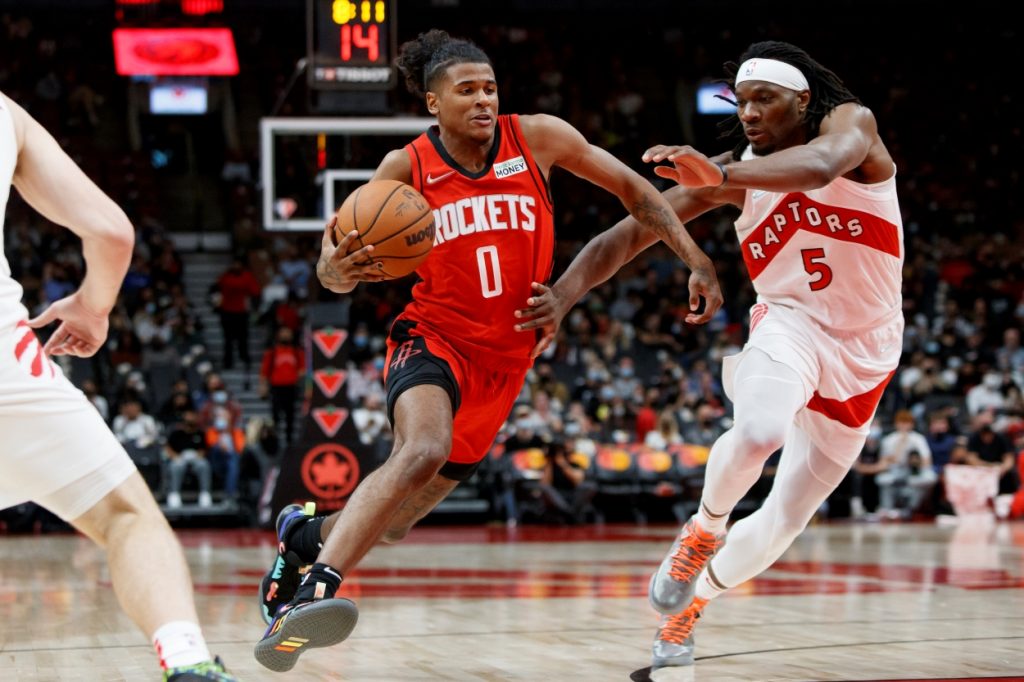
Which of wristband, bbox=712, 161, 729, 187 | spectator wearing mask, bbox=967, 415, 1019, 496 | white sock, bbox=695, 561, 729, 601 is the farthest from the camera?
spectator wearing mask, bbox=967, 415, 1019, 496

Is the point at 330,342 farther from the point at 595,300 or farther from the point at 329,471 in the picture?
the point at 595,300

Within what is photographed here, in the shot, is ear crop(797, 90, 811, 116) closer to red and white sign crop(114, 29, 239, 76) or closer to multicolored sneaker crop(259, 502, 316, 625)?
multicolored sneaker crop(259, 502, 316, 625)

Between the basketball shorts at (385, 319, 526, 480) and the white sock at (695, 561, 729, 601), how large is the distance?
3.19 ft

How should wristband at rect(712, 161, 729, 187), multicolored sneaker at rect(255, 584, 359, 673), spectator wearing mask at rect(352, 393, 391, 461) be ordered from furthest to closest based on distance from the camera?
spectator wearing mask at rect(352, 393, 391, 461), wristband at rect(712, 161, 729, 187), multicolored sneaker at rect(255, 584, 359, 673)

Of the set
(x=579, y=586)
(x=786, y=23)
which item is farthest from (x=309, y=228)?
(x=786, y=23)

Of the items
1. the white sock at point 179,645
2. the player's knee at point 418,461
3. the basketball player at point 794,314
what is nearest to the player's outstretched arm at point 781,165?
the basketball player at point 794,314

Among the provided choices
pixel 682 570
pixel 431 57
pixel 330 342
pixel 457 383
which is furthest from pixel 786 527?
pixel 330 342

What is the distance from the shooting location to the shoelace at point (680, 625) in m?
5.00

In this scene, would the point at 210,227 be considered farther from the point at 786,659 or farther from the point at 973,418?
the point at 786,659

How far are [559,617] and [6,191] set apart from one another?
3778mm

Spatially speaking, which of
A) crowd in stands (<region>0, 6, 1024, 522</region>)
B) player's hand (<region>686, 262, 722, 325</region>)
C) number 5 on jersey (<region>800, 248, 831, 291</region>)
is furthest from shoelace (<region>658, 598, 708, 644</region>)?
crowd in stands (<region>0, 6, 1024, 522</region>)

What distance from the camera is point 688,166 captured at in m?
4.34

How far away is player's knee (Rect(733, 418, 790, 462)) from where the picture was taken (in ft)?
15.7

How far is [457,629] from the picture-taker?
5.93 metres
